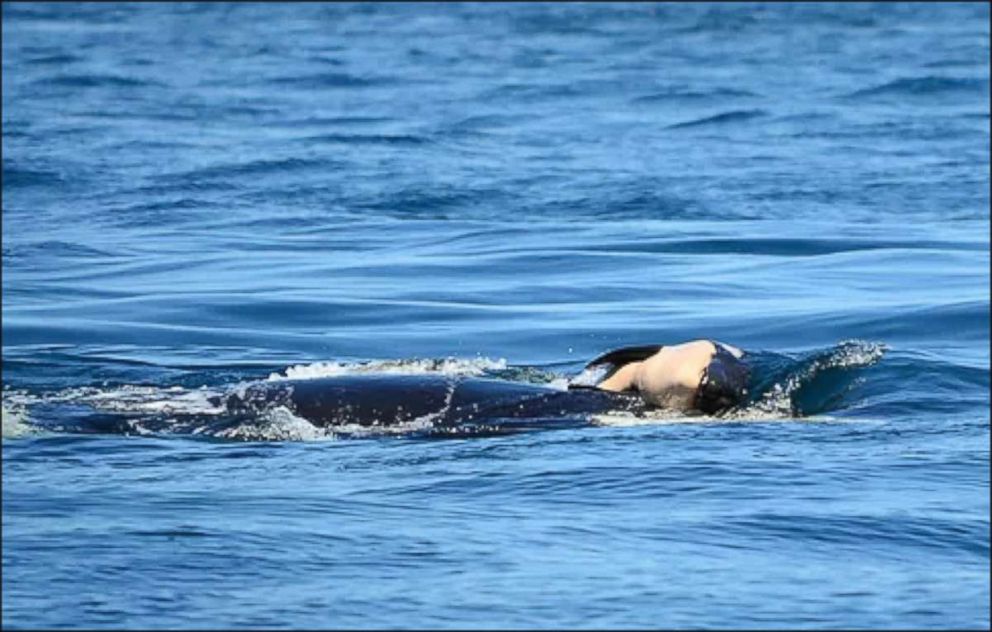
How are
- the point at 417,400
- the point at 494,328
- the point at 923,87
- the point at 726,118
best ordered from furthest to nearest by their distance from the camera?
the point at 923,87, the point at 726,118, the point at 494,328, the point at 417,400

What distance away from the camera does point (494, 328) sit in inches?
620

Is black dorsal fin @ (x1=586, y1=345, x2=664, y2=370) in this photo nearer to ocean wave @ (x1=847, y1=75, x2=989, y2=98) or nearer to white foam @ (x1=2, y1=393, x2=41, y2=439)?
white foam @ (x1=2, y1=393, x2=41, y2=439)

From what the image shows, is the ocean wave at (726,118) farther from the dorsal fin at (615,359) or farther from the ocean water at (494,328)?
the dorsal fin at (615,359)

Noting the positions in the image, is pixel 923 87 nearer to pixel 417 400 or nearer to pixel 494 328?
pixel 494 328

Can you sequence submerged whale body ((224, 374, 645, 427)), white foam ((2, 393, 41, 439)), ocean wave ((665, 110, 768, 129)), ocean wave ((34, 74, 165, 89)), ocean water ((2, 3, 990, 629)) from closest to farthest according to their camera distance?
ocean water ((2, 3, 990, 629)) → white foam ((2, 393, 41, 439)) → submerged whale body ((224, 374, 645, 427)) → ocean wave ((665, 110, 768, 129)) → ocean wave ((34, 74, 165, 89))

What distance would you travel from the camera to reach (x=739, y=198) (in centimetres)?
2316

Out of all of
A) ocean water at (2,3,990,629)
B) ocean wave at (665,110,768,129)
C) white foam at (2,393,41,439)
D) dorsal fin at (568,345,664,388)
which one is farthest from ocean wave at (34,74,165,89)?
dorsal fin at (568,345,664,388)

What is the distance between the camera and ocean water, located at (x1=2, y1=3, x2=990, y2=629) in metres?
8.66

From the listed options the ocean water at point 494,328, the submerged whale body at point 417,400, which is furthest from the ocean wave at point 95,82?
the submerged whale body at point 417,400

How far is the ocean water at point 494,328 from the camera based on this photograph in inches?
341

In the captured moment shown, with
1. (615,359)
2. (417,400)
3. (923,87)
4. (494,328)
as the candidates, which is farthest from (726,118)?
(417,400)

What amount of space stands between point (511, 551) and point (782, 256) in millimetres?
10803

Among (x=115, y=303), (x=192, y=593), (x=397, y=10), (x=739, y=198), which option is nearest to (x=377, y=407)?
(x=192, y=593)

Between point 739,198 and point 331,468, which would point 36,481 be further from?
point 739,198
